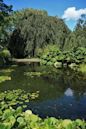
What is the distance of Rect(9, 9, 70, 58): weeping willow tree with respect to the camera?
3247cm

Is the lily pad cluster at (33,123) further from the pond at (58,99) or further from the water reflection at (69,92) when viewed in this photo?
the water reflection at (69,92)

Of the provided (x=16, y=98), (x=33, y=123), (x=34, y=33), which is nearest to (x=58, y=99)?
(x=16, y=98)

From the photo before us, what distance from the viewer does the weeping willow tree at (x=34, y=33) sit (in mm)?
32469

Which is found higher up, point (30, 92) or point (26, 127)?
point (26, 127)

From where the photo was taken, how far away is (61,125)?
497 cm

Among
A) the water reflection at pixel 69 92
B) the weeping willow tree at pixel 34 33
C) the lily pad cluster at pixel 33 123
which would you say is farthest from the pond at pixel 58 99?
the weeping willow tree at pixel 34 33

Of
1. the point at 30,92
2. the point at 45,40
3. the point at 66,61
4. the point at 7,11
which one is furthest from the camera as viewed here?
the point at 45,40

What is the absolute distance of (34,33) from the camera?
32.8m

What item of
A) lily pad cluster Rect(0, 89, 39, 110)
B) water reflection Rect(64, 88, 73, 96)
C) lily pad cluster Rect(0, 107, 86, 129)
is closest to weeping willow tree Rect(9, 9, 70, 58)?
water reflection Rect(64, 88, 73, 96)

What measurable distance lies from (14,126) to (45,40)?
28.2 metres

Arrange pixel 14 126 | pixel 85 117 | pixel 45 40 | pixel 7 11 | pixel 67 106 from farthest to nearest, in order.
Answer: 1. pixel 45 40
2. pixel 7 11
3. pixel 67 106
4. pixel 85 117
5. pixel 14 126

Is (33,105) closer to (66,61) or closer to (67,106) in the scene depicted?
(67,106)

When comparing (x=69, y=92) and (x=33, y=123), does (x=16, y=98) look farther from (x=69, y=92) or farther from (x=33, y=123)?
(x=33, y=123)

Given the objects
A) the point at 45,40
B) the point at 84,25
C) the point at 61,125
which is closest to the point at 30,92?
the point at 61,125
